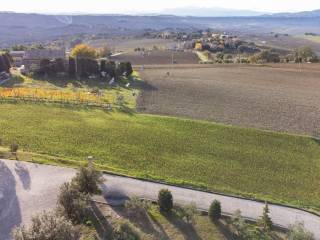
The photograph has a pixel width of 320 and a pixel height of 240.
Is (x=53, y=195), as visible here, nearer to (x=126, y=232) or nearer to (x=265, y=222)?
(x=126, y=232)

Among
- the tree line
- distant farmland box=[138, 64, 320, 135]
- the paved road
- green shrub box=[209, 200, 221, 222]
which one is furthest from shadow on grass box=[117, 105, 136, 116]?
green shrub box=[209, 200, 221, 222]

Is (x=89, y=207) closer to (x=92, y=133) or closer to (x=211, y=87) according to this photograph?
(x=92, y=133)

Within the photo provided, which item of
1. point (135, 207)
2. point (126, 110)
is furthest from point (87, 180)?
point (126, 110)

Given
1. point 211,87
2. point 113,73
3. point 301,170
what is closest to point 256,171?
point 301,170

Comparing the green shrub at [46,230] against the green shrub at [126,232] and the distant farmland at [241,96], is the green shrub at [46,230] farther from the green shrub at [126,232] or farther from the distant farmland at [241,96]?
the distant farmland at [241,96]

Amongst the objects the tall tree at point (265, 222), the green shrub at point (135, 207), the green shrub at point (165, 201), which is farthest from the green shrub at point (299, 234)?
the green shrub at point (135, 207)

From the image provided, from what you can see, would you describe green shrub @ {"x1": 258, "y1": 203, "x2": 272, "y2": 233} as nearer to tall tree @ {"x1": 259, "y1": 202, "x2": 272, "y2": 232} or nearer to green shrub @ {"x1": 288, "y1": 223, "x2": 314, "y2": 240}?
tall tree @ {"x1": 259, "y1": 202, "x2": 272, "y2": 232}
